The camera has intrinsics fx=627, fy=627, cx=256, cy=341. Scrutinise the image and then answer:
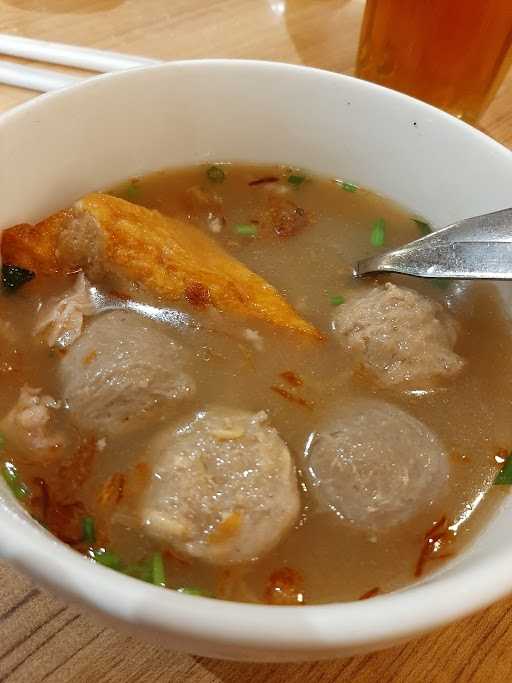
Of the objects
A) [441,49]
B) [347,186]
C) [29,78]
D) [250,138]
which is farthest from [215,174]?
[441,49]

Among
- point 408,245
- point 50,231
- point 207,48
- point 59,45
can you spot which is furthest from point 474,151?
point 59,45

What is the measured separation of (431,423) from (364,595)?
358 mm

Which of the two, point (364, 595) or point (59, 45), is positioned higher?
point (59, 45)

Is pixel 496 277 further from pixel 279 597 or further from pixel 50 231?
pixel 50 231

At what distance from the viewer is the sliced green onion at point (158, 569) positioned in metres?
0.92

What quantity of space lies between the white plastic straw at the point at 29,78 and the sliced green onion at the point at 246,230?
75cm

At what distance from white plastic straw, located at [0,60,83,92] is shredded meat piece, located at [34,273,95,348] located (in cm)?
85

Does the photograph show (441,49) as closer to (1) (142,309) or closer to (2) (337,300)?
(2) (337,300)

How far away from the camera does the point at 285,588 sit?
953 mm

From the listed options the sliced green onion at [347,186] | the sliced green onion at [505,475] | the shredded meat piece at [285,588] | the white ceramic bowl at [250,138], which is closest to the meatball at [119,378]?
the white ceramic bowl at [250,138]

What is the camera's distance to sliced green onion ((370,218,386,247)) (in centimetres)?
149

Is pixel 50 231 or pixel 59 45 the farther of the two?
pixel 59 45

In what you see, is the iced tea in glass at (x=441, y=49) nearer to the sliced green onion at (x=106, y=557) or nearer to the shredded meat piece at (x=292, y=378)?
the shredded meat piece at (x=292, y=378)

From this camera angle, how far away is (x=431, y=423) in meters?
1.17
